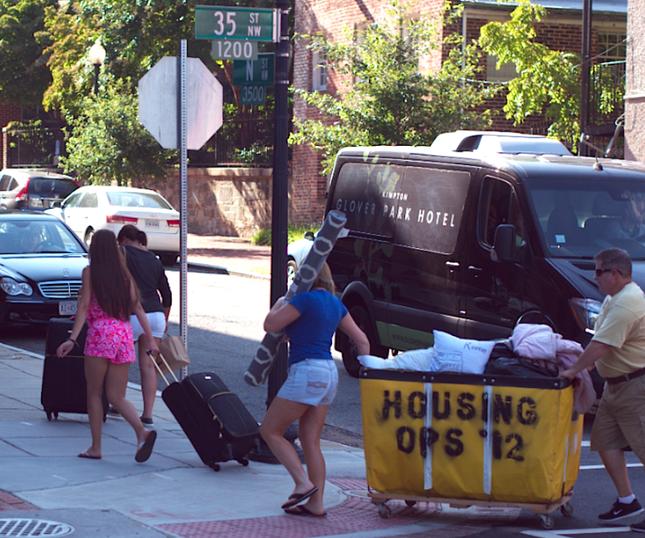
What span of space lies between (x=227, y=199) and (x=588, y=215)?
2570cm

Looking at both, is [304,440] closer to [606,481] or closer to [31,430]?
[606,481]

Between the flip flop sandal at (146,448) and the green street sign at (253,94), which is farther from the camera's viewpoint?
the green street sign at (253,94)

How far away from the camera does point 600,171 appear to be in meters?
12.7

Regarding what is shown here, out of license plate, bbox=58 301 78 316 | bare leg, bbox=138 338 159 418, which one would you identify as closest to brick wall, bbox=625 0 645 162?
license plate, bbox=58 301 78 316

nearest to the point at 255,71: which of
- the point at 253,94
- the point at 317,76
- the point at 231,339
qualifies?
the point at 253,94

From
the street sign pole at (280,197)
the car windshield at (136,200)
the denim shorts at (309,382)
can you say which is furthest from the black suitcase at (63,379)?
the car windshield at (136,200)

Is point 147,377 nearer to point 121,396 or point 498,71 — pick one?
point 121,396

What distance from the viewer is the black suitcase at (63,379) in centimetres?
1091

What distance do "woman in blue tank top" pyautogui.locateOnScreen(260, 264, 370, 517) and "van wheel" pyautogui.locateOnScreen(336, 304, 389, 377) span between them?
19.8ft

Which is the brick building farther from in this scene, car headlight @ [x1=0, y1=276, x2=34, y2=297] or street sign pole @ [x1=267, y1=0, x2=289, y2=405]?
street sign pole @ [x1=267, y1=0, x2=289, y2=405]

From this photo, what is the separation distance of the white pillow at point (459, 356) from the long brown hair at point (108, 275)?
2532mm

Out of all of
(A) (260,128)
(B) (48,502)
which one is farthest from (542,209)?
(A) (260,128)

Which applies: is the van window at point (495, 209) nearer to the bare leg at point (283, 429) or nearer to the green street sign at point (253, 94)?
the green street sign at point (253, 94)

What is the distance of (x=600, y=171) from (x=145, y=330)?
16.8 feet
